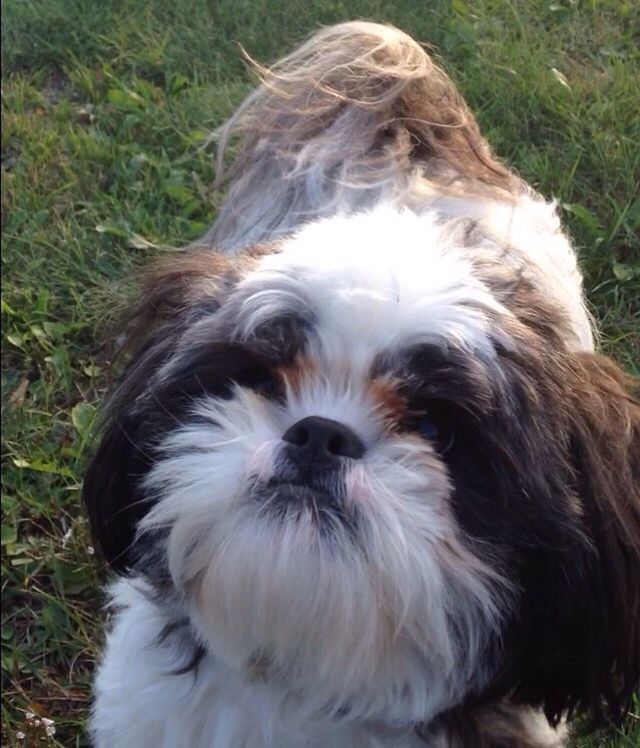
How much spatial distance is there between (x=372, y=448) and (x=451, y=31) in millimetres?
1607

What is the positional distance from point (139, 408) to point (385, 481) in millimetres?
434

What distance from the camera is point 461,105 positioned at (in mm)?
2541

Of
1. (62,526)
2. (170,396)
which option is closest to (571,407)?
(170,396)

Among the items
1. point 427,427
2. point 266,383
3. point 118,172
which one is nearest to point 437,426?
point 427,427

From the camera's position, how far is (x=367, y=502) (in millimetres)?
1403

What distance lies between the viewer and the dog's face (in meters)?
1.41

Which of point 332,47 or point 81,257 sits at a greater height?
point 332,47

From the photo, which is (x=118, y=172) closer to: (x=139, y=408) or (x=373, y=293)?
(x=139, y=408)

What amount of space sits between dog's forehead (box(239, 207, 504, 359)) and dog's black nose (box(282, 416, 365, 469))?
115mm

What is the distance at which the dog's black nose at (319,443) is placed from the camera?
1436 mm

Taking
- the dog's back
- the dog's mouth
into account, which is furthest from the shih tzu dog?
the dog's back

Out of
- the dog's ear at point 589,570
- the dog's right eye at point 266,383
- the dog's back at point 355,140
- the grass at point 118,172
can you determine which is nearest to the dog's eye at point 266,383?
the dog's right eye at point 266,383

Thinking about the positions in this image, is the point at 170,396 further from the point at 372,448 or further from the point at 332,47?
the point at 332,47

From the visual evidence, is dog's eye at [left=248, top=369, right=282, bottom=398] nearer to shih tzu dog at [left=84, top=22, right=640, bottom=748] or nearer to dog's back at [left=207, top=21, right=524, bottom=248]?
shih tzu dog at [left=84, top=22, right=640, bottom=748]
